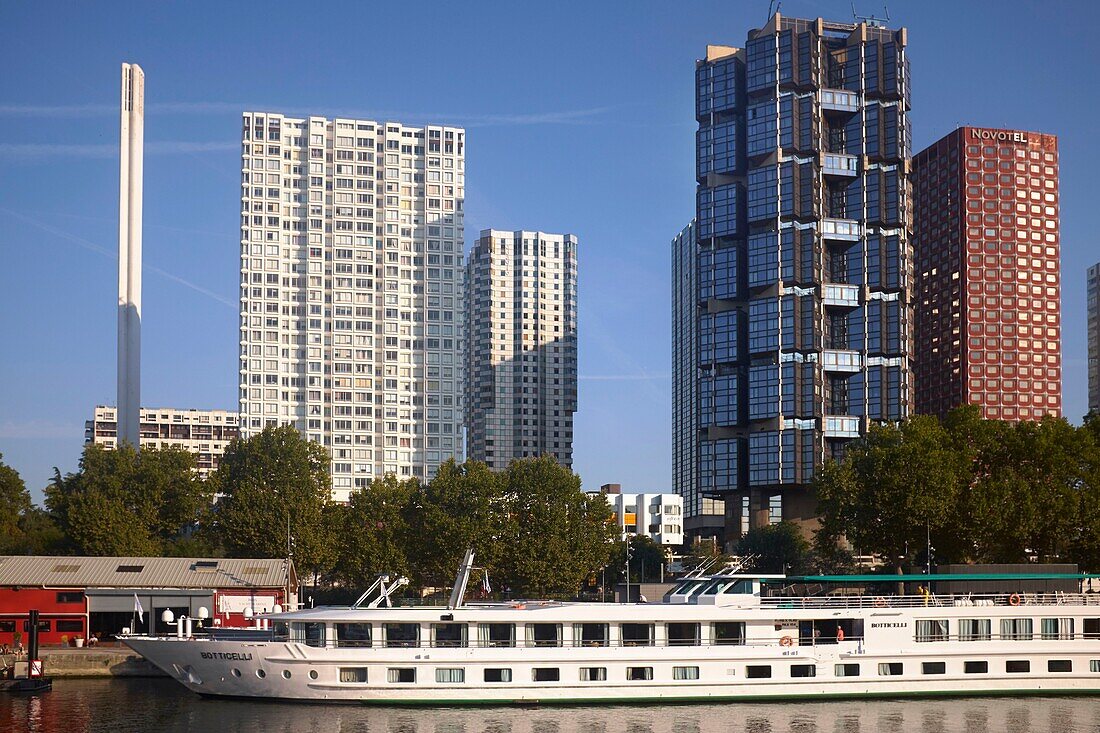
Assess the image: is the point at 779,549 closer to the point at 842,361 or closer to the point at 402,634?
the point at 842,361

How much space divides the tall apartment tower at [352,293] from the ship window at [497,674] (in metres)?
107

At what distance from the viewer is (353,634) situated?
46.8 m

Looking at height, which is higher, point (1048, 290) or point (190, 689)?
point (1048, 290)

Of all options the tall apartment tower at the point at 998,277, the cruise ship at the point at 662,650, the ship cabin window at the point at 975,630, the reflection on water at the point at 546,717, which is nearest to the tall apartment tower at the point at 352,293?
the tall apartment tower at the point at 998,277

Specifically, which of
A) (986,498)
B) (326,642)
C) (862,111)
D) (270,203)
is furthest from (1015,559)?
(270,203)

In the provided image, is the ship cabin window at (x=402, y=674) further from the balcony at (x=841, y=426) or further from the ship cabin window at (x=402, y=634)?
the balcony at (x=841, y=426)

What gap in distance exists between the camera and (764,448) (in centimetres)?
11825

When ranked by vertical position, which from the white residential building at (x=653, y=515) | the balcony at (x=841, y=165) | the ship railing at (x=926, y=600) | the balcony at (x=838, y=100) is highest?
the balcony at (x=838, y=100)

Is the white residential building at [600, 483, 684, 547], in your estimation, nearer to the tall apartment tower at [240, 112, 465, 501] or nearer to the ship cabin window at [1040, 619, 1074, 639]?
the tall apartment tower at [240, 112, 465, 501]

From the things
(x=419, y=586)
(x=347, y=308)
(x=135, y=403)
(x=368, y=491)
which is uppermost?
(x=347, y=308)

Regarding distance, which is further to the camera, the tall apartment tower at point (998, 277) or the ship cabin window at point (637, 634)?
the tall apartment tower at point (998, 277)

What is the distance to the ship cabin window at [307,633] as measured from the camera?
153 feet

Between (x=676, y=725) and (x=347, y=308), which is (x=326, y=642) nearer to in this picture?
(x=676, y=725)

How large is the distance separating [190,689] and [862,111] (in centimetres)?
9665
